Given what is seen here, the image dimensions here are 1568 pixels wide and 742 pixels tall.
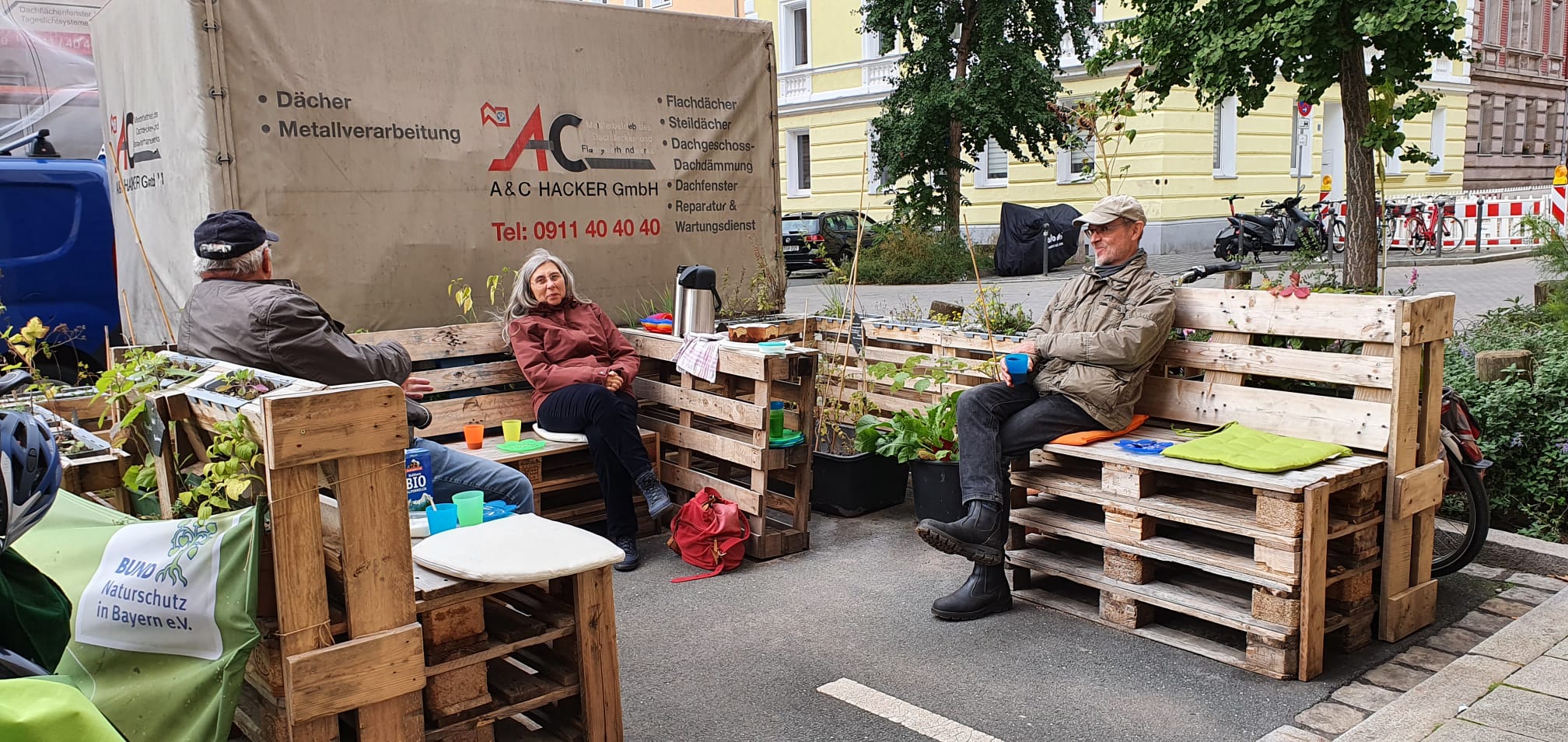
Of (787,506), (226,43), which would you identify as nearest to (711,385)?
(787,506)

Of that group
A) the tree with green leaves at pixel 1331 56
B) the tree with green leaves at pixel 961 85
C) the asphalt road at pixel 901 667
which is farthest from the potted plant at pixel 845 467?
the tree with green leaves at pixel 961 85

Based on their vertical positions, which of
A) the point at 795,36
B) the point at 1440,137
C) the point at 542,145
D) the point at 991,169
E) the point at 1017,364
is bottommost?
the point at 1017,364

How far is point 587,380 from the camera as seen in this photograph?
19.2 feet

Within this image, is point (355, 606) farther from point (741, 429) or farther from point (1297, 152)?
point (1297, 152)

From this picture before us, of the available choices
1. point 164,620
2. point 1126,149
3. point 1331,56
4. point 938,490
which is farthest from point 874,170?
point 164,620

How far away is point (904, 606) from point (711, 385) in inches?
72.9

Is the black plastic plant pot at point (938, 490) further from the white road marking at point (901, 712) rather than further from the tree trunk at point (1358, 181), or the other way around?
the tree trunk at point (1358, 181)

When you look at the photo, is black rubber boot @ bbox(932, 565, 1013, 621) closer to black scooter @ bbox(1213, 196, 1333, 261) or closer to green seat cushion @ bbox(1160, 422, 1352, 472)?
green seat cushion @ bbox(1160, 422, 1352, 472)

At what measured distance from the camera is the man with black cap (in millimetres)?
4078

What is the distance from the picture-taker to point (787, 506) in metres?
5.85

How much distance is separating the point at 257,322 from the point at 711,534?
2220 millimetres

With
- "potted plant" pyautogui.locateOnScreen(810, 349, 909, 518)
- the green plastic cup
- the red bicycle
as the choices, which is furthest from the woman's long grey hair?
the red bicycle

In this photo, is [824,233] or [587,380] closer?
[587,380]

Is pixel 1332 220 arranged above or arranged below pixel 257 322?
above
